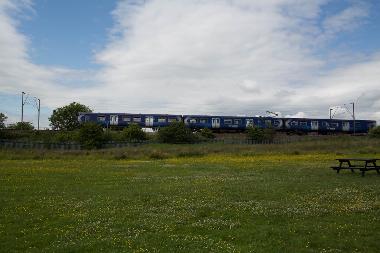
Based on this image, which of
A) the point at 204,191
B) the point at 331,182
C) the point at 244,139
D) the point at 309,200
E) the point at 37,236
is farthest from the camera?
the point at 244,139

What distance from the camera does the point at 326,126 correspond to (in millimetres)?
92562

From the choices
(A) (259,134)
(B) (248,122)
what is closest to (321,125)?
(B) (248,122)

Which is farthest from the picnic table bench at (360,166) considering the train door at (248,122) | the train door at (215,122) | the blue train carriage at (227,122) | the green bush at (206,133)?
the train door at (248,122)

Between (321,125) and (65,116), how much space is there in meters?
87.7

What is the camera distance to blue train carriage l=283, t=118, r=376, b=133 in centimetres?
9100

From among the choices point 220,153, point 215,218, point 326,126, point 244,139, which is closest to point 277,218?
point 215,218

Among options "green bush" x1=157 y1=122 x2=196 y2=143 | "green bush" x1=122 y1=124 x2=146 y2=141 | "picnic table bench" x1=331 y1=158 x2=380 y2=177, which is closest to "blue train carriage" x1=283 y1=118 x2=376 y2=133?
"green bush" x1=157 y1=122 x2=196 y2=143

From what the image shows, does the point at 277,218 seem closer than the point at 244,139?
Yes

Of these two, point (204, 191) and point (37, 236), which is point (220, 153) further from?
point (37, 236)

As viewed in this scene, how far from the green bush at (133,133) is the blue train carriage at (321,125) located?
31.4m

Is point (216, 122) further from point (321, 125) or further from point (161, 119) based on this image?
point (321, 125)

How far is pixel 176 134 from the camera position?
74.2m

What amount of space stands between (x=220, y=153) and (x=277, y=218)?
40.8 metres

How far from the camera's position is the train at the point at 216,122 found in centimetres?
8600
